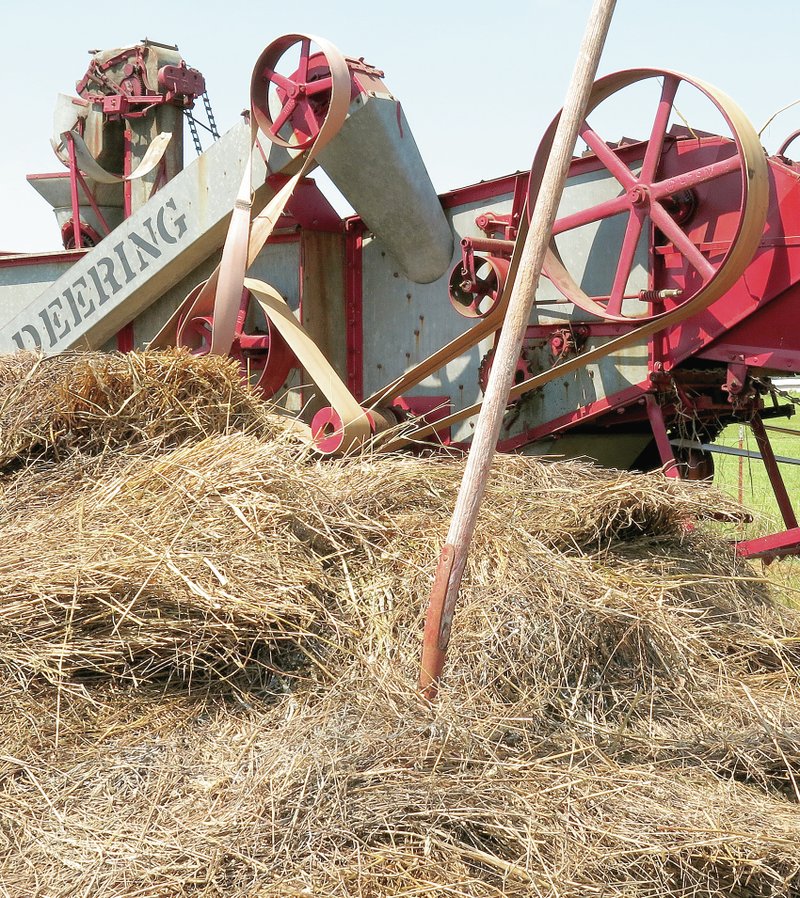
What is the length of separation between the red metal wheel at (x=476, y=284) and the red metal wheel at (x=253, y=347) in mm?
951

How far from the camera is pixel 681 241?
155 inches

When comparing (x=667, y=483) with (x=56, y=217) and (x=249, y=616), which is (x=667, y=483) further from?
(x=56, y=217)

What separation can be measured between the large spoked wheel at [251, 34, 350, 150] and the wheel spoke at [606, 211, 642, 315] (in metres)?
1.60

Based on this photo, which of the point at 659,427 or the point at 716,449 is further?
the point at 716,449

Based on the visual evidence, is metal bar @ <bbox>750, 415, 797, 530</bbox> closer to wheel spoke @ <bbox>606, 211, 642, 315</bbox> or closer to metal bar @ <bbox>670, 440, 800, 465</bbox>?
metal bar @ <bbox>670, 440, 800, 465</bbox>

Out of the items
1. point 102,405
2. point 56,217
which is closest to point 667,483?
point 102,405

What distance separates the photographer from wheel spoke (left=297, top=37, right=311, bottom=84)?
16.0ft

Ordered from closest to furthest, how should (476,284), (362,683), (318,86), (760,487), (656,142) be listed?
(362,683) < (656,142) < (476,284) < (318,86) < (760,487)

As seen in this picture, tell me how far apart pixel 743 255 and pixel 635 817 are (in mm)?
2266

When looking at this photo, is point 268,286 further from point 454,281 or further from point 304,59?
point 304,59

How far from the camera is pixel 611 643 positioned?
284 centimetres

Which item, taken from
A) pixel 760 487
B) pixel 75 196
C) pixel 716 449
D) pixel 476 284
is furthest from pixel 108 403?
pixel 760 487

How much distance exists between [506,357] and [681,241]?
1559 millimetres

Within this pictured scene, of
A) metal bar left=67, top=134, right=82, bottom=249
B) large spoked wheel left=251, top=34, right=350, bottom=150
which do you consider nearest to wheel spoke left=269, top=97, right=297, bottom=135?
large spoked wheel left=251, top=34, right=350, bottom=150
